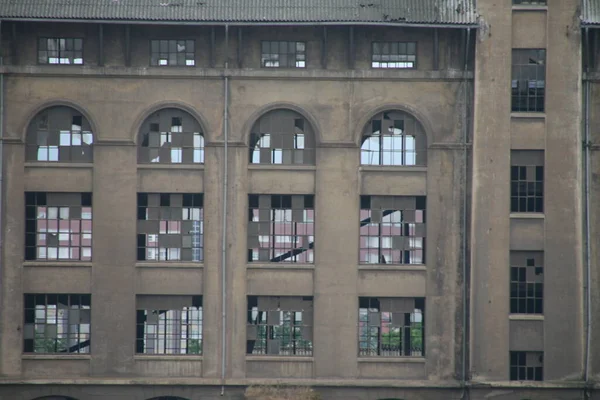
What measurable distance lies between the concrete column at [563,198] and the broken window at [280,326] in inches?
350

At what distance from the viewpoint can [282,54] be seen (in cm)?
4450

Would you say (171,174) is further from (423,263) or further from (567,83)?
(567,83)

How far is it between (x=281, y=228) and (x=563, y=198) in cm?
1055

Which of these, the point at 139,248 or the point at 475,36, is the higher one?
the point at 475,36

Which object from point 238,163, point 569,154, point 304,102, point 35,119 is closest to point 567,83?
point 569,154

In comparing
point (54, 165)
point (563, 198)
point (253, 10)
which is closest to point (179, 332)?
point (54, 165)

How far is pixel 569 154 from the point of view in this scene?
4366 cm

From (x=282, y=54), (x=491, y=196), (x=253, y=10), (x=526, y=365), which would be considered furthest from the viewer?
(x=282, y=54)

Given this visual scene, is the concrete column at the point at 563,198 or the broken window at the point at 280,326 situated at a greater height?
the concrete column at the point at 563,198

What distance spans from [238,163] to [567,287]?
13042 millimetres

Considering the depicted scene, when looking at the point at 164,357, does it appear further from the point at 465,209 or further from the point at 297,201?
the point at 465,209

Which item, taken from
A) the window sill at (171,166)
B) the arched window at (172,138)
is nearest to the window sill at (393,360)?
the window sill at (171,166)

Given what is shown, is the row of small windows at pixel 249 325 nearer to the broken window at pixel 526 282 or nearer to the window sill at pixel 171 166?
the broken window at pixel 526 282

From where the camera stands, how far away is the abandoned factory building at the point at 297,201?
4362 centimetres
